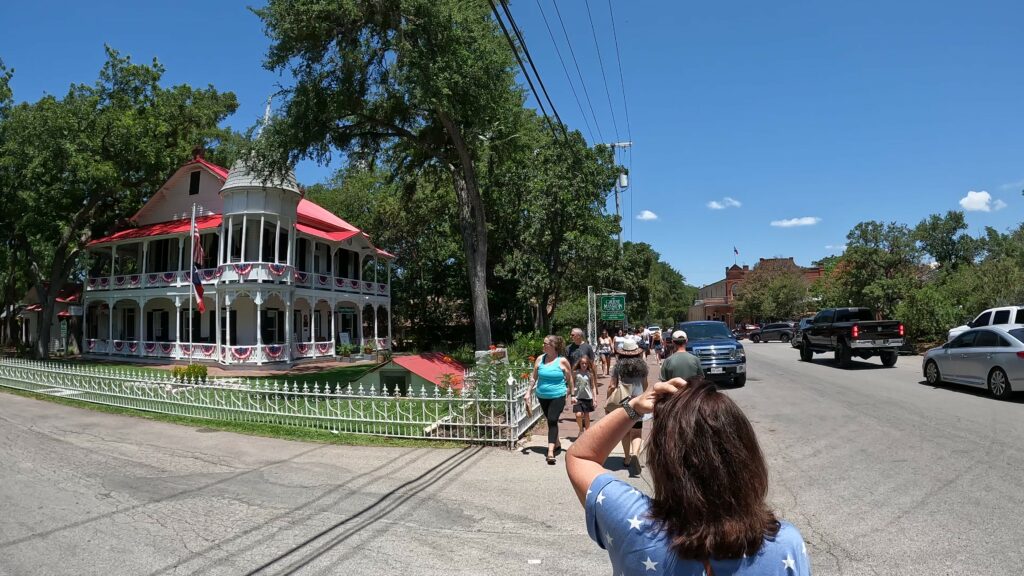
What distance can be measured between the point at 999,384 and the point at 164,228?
103ft

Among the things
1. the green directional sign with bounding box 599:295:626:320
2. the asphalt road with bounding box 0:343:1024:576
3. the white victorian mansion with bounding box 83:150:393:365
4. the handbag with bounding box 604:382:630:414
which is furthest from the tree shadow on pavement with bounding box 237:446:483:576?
the white victorian mansion with bounding box 83:150:393:365

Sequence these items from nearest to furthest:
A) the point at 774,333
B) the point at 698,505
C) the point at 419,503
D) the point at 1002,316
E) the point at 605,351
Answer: the point at 698,505 → the point at 419,503 → the point at 1002,316 → the point at 605,351 → the point at 774,333

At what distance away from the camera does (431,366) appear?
11711mm

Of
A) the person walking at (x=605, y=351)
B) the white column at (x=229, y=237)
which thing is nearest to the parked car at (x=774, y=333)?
the person walking at (x=605, y=351)

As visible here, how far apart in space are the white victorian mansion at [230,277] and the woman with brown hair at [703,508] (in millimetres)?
24763

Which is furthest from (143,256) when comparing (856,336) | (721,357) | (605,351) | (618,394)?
(856,336)

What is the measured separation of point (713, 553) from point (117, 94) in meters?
33.9

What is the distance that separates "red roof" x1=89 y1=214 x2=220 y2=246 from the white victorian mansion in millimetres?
75

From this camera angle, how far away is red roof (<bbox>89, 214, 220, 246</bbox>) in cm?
2656

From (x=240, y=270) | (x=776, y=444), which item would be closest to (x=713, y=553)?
(x=776, y=444)

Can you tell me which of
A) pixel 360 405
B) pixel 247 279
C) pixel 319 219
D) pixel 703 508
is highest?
pixel 319 219

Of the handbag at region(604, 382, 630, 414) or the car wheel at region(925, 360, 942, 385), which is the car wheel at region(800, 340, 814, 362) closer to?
the car wheel at region(925, 360, 942, 385)

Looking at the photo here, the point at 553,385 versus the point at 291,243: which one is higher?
the point at 291,243

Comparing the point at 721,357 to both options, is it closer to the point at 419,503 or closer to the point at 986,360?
the point at 986,360
